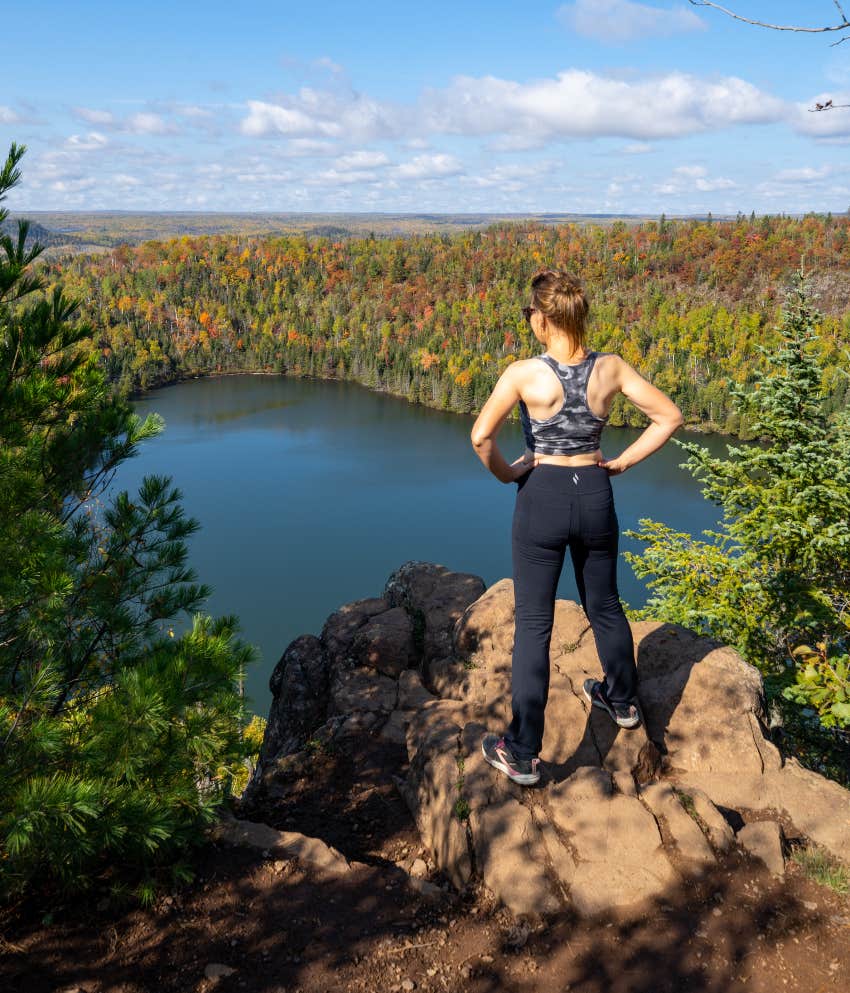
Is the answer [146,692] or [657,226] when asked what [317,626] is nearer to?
[146,692]

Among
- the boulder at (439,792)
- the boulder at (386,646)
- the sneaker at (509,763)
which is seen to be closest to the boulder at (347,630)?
the boulder at (386,646)

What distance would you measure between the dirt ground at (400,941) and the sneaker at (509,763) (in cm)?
64

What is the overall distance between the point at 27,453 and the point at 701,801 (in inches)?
160

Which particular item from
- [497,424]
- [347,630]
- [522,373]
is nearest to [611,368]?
[522,373]

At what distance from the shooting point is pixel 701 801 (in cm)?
390

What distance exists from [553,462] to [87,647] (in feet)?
9.06

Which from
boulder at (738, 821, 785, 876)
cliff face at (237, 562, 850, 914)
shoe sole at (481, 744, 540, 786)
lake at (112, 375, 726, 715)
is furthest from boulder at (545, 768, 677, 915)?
lake at (112, 375, 726, 715)

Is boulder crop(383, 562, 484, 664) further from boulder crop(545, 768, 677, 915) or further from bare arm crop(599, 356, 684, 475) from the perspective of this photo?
bare arm crop(599, 356, 684, 475)

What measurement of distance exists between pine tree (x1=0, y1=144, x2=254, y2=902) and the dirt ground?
21cm

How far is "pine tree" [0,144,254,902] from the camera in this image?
10.0ft

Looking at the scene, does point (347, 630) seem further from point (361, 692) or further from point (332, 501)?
point (332, 501)

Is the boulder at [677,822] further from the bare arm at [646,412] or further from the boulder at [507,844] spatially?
the bare arm at [646,412]

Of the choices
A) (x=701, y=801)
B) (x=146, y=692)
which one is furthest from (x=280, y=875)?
(x=701, y=801)

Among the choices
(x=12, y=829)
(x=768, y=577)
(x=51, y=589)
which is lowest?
(x=768, y=577)
